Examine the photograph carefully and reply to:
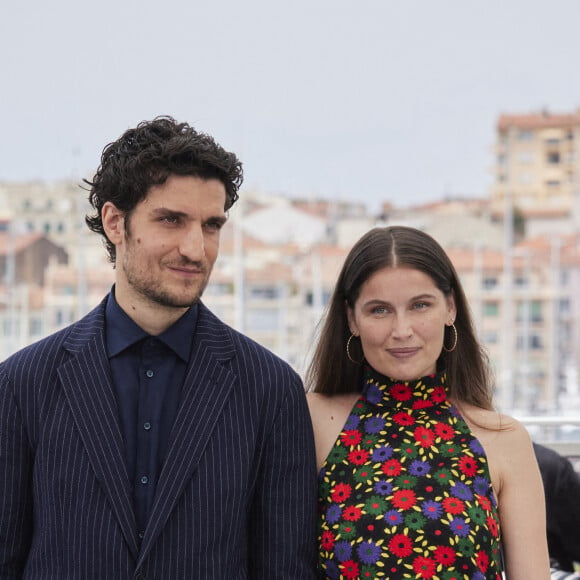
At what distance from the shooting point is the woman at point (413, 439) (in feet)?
7.97

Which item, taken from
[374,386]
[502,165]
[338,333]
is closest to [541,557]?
[374,386]

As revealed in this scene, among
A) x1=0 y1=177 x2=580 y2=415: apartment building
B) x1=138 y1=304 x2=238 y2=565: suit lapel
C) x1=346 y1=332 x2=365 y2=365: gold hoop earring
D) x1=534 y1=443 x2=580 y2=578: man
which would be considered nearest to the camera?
x1=138 y1=304 x2=238 y2=565: suit lapel

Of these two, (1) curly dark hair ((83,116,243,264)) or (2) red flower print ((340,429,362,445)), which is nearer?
(1) curly dark hair ((83,116,243,264))

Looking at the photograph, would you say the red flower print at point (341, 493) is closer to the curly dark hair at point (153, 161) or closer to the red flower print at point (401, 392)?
the red flower print at point (401, 392)

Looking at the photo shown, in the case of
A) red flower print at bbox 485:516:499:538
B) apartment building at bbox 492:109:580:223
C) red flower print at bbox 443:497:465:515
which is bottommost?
red flower print at bbox 485:516:499:538

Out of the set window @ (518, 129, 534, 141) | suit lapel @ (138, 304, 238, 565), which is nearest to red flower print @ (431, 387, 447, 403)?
suit lapel @ (138, 304, 238, 565)

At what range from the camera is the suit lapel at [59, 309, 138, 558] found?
2.19 m

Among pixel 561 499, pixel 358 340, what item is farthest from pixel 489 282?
pixel 358 340

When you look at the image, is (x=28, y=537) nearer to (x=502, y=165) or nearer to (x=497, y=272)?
(x=497, y=272)

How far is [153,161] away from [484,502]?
41.8 inches

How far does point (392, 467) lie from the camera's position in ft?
8.36

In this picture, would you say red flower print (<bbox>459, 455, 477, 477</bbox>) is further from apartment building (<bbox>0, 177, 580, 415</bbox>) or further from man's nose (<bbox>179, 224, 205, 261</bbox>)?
apartment building (<bbox>0, 177, 580, 415</bbox>)

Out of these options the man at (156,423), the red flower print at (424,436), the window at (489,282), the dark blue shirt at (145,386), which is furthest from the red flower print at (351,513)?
the window at (489,282)

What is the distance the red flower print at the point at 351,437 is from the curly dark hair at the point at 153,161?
2.14 feet
